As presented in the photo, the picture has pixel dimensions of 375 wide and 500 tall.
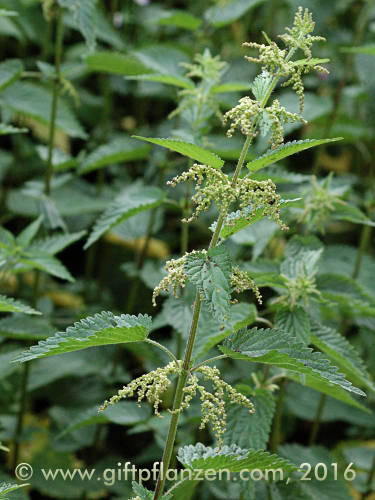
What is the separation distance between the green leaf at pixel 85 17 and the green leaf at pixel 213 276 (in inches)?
49.2

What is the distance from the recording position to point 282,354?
117 cm

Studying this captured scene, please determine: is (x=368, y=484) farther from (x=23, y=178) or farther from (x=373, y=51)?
(x=23, y=178)

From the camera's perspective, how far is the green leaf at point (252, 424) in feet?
5.18

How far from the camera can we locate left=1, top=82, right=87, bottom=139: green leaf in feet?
8.32

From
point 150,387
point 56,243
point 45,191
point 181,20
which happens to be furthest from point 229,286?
point 181,20

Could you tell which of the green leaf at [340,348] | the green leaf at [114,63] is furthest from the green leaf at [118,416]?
the green leaf at [114,63]

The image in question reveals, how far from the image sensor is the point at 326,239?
12.5 ft

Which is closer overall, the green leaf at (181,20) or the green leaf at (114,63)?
the green leaf at (114,63)

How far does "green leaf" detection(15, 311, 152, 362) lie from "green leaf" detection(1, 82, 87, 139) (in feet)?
4.92

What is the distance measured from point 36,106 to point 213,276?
1.77m

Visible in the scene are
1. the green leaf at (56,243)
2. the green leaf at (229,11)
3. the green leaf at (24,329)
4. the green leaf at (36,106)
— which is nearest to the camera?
the green leaf at (24,329)


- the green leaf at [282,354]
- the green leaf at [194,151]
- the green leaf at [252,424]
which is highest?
the green leaf at [194,151]

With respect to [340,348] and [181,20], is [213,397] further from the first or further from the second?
[181,20]

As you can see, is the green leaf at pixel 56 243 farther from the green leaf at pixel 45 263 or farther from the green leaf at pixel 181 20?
the green leaf at pixel 181 20
